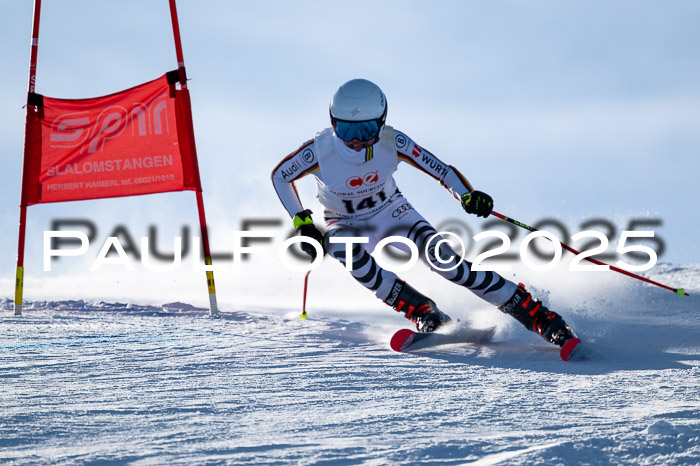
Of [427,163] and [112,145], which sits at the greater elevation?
[112,145]

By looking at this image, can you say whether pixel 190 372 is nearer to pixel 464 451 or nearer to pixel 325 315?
pixel 464 451

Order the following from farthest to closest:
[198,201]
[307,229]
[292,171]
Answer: [198,201] → [292,171] → [307,229]

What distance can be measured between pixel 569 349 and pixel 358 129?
1.79 m

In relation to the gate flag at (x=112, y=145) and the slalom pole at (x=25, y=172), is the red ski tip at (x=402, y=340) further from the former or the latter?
the slalom pole at (x=25, y=172)

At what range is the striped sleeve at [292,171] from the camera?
15.5 feet

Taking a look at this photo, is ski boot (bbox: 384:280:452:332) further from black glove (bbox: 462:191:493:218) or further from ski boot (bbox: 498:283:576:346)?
black glove (bbox: 462:191:493:218)

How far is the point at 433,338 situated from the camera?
4293 mm

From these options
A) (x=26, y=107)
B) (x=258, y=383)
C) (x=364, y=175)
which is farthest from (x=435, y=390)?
(x=26, y=107)

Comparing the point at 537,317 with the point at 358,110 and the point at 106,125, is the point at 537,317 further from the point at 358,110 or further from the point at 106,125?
the point at 106,125

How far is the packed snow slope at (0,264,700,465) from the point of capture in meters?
2.07

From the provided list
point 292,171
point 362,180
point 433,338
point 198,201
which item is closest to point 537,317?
point 433,338

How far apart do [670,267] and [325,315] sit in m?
5.73

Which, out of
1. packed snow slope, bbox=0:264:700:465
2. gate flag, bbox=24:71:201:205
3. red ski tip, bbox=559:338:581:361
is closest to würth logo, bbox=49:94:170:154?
gate flag, bbox=24:71:201:205

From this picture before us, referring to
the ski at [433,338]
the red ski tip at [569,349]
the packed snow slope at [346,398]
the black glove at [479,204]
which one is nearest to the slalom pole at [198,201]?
the packed snow slope at [346,398]
